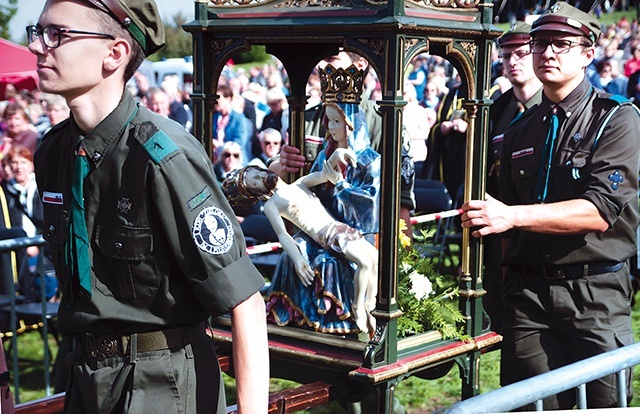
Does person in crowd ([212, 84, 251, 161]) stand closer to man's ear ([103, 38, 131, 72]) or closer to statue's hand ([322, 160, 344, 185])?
statue's hand ([322, 160, 344, 185])

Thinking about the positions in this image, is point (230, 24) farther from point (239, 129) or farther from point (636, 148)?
point (239, 129)

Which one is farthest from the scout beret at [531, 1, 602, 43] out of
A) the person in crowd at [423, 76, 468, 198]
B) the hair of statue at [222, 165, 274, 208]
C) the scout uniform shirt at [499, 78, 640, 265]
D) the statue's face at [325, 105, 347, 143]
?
the person in crowd at [423, 76, 468, 198]

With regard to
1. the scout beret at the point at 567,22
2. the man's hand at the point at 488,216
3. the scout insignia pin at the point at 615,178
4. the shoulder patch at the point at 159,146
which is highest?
the scout beret at the point at 567,22

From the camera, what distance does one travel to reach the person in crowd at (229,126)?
462 inches

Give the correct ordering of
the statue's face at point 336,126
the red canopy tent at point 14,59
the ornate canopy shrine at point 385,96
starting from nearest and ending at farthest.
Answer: the ornate canopy shrine at point 385,96 → the statue's face at point 336,126 → the red canopy tent at point 14,59

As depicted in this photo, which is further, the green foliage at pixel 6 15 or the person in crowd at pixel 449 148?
the green foliage at pixel 6 15

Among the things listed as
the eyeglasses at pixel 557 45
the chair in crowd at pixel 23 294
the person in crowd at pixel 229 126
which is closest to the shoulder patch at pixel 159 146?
the eyeglasses at pixel 557 45

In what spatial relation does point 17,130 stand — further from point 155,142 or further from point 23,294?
point 155,142

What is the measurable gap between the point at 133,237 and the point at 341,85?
246cm

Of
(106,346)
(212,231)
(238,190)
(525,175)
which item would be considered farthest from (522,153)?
(106,346)

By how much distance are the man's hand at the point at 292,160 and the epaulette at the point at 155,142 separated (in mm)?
2597

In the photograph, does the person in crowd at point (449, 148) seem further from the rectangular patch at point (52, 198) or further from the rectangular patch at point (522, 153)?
the rectangular patch at point (52, 198)

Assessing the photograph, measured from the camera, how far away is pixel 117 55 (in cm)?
252

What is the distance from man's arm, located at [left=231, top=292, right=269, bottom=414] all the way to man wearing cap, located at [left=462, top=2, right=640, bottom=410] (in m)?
2.15
